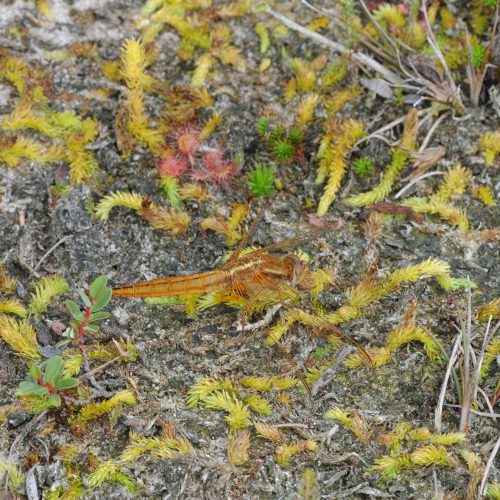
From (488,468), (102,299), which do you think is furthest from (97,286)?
(488,468)

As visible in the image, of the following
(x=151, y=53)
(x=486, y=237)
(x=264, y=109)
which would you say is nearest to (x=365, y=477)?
(x=486, y=237)

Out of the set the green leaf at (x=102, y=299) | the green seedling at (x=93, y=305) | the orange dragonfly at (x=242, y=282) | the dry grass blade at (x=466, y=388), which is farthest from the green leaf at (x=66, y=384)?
the dry grass blade at (x=466, y=388)

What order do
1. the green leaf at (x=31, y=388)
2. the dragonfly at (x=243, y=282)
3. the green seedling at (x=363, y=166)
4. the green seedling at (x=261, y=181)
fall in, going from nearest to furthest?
the green leaf at (x=31, y=388) < the dragonfly at (x=243, y=282) < the green seedling at (x=261, y=181) < the green seedling at (x=363, y=166)

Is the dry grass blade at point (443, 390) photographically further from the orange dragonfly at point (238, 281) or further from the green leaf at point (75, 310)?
the green leaf at point (75, 310)

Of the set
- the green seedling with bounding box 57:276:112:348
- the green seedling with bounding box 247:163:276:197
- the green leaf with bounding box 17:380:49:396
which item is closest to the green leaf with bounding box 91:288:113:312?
the green seedling with bounding box 57:276:112:348

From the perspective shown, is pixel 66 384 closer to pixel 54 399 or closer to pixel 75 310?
pixel 54 399

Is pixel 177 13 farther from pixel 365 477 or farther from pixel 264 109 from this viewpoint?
pixel 365 477

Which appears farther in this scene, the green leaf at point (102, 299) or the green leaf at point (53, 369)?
the green leaf at point (102, 299)

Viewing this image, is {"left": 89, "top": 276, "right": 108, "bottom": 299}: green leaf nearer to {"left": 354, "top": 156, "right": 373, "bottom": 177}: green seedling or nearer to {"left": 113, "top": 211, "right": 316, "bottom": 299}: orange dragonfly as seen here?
{"left": 113, "top": 211, "right": 316, "bottom": 299}: orange dragonfly
